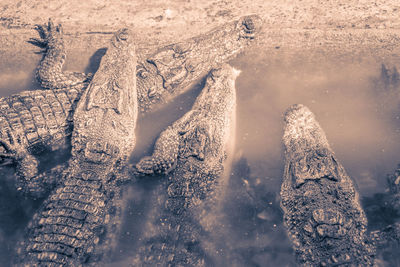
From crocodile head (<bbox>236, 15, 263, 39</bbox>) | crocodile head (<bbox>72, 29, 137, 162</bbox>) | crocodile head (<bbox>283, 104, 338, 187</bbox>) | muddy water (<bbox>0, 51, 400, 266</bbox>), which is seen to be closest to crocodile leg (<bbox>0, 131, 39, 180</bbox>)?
muddy water (<bbox>0, 51, 400, 266</bbox>)

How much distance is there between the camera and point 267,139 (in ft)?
11.5

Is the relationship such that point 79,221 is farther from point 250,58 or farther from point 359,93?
point 359,93

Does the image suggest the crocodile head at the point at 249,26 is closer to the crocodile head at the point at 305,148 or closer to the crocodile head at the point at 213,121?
the crocodile head at the point at 213,121

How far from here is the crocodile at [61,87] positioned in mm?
3252

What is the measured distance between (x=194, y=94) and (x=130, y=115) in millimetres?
989

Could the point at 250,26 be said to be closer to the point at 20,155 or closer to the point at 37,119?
the point at 37,119

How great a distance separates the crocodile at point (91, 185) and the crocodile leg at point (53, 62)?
484 mm

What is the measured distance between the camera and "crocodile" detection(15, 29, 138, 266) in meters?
2.62

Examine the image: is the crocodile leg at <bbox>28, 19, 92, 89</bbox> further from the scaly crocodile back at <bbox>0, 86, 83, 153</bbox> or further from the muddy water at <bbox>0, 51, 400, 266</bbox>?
the scaly crocodile back at <bbox>0, 86, 83, 153</bbox>

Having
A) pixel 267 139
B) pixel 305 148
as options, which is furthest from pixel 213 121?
pixel 305 148

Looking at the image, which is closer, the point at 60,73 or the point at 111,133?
the point at 111,133

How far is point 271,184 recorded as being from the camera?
3180 mm

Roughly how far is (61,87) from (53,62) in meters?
0.46

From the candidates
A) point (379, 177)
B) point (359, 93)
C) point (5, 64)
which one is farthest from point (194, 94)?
point (5, 64)
